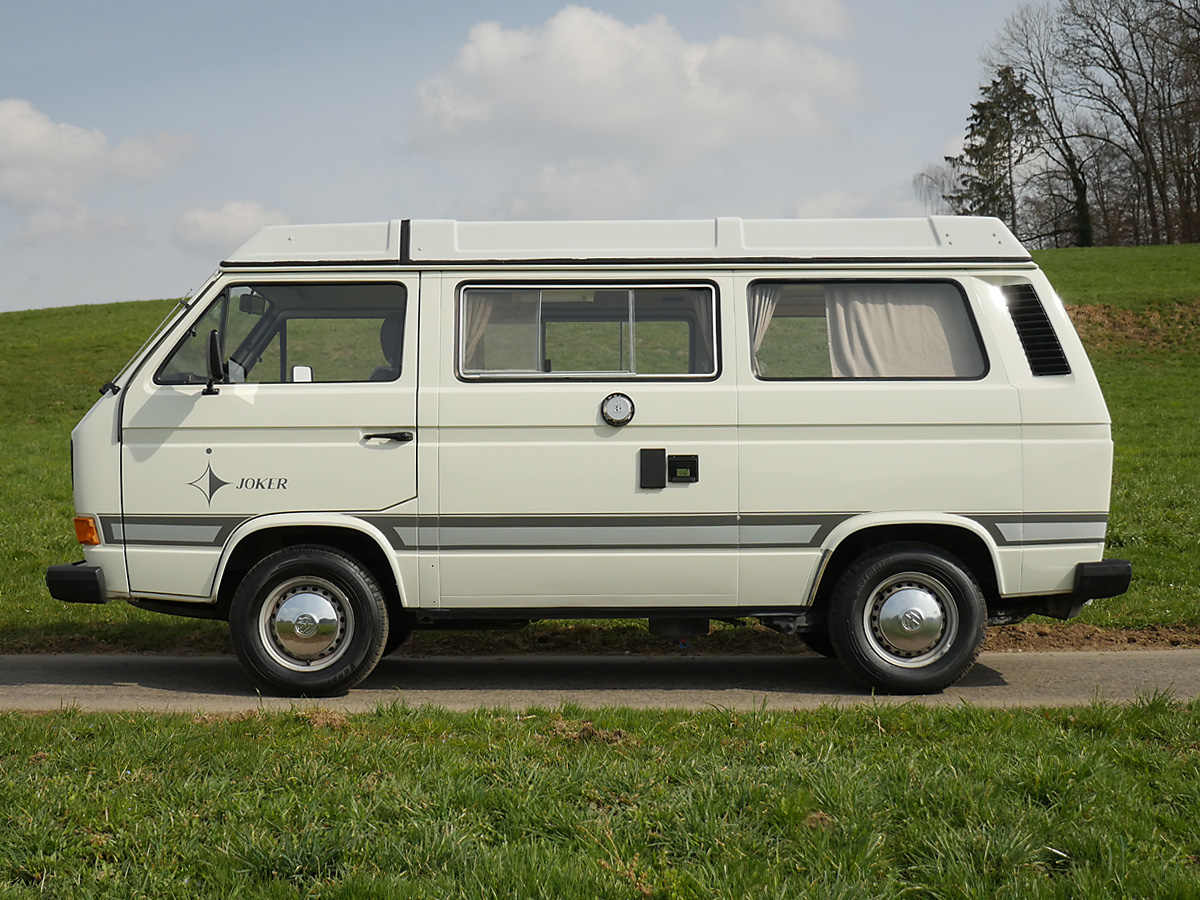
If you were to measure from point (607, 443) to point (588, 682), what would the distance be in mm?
1694

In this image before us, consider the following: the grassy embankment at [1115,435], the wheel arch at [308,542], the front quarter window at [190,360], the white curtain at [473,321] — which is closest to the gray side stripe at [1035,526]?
the grassy embankment at [1115,435]

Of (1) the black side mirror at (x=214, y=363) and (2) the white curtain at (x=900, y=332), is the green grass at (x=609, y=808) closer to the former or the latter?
(1) the black side mirror at (x=214, y=363)

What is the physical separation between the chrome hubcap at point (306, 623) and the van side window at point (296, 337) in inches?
48.0

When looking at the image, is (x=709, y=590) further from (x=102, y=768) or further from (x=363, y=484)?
(x=102, y=768)

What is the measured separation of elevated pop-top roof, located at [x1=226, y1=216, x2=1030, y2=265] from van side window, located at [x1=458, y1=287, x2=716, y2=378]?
22cm

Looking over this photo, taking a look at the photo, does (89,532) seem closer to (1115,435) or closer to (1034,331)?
(1034,331)

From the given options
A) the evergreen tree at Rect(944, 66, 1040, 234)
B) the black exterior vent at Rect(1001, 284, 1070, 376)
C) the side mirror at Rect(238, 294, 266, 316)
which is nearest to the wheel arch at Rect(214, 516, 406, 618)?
the side mirror at Rect(238, 294, 266, 316)

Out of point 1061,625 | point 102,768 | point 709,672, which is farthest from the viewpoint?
point 1061,625

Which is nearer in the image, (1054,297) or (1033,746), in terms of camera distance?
(1033,746)

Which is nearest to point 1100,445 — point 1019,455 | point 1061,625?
point 1019,455

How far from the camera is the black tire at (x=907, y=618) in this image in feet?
20.2

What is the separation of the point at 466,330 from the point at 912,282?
103 inches

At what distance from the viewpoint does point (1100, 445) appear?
6.12 metres

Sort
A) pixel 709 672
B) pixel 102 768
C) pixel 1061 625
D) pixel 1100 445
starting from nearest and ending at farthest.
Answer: pixel 102 768 < pixel 1100 445 < pixel 709 672 < pixel 1061 625
